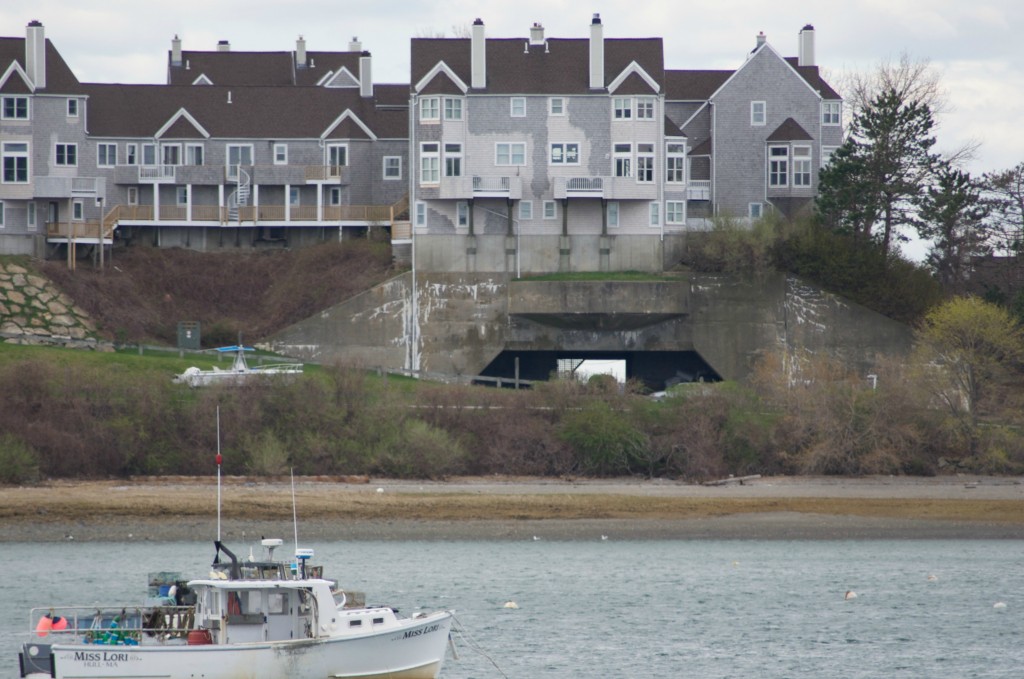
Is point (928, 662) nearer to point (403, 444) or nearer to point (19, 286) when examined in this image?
point (403, 444)

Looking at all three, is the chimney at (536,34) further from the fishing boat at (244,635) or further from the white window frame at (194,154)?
the fishing boat at (244,635)

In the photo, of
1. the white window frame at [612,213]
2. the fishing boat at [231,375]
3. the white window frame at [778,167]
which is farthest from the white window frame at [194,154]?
the white window frame at [778,167]

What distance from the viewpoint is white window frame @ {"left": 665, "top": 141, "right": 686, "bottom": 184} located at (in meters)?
79.1

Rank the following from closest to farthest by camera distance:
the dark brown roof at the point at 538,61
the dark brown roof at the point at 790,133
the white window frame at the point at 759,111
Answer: the dark brown roof at the point at 538,61
the dark brown roof at the point at 790,133
the white window frame at the point at 759,111

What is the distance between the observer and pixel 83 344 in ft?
232

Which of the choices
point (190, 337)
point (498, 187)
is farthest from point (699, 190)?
point (190, 337)

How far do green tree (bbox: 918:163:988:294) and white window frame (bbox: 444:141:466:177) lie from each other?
21102 mm

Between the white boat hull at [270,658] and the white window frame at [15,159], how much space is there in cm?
5033

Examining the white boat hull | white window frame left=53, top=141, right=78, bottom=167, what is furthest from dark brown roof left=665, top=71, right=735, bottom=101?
the white boat hull

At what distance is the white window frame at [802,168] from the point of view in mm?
81875

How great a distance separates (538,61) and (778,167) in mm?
12968

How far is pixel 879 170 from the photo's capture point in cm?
7862

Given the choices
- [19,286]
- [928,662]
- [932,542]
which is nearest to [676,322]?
[932,542]

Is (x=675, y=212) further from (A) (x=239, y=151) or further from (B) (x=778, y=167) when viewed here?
(A) (x=239, y=151)
